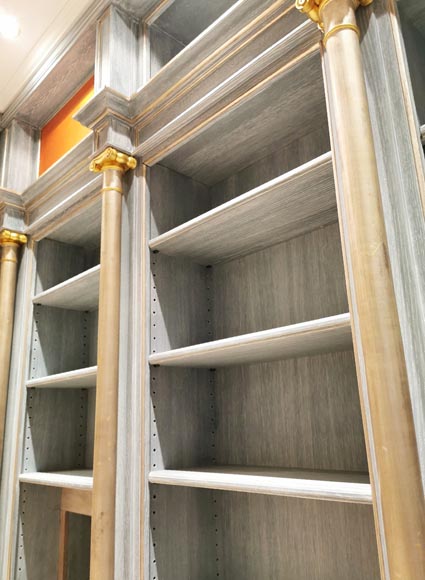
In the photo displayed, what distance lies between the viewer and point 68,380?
5.94ft

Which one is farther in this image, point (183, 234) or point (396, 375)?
point (183, 234)

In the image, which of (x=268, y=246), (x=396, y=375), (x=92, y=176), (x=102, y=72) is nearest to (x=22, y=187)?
(x=92, y=176)

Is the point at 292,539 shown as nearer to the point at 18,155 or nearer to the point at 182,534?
the point at 182,534

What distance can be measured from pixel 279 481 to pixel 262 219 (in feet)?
2.31

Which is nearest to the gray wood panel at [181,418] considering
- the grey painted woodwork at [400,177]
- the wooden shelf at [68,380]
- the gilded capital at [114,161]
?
the wooden shelf at [68,380]

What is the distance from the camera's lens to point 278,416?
1.44m

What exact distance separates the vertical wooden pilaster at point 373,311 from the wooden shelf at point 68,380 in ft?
3.42

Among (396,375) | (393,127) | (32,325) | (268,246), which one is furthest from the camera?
(32,325)

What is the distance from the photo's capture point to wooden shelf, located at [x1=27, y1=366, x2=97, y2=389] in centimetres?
169

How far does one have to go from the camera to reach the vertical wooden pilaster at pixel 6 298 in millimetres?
2037

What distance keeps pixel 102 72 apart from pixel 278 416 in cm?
135

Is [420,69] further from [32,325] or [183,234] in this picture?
[32,325]

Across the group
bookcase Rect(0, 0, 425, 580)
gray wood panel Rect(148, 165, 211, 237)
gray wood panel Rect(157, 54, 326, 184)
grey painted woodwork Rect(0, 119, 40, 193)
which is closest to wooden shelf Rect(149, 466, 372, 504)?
bookcase Rect(0, 0, 425, 580)

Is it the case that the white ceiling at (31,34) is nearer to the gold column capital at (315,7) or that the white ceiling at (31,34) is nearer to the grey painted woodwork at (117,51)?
the grey painted woodwork at (117,51)
